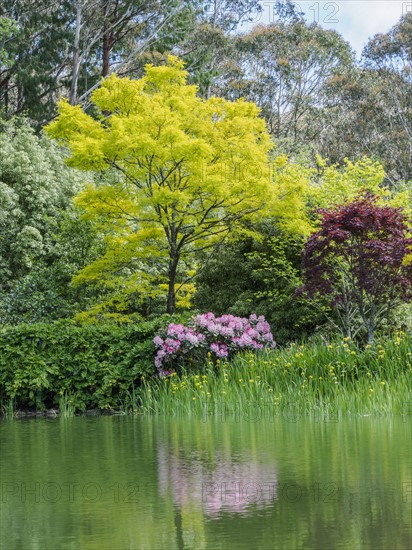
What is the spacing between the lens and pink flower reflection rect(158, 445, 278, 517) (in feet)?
14.9

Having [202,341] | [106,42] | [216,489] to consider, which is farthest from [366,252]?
[106,42]

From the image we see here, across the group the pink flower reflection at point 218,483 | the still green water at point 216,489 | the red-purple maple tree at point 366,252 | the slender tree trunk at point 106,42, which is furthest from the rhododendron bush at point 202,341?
the slender tree trunk at point 106,42

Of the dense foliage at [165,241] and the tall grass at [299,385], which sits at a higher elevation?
the dense foliage at [165,241]

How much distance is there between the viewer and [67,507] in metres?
4.61

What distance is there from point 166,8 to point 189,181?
19915 mm

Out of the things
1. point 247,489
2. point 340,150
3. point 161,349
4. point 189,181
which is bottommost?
point 247,489

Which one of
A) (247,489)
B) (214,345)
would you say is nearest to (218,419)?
(214,345)

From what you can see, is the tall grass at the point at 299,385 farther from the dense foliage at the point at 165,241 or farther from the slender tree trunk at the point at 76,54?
the slender tree trunk at the point at 76,54

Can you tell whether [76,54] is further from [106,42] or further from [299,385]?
[299,385]

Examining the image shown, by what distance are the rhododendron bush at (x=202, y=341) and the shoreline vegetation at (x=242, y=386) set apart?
0.59 ft

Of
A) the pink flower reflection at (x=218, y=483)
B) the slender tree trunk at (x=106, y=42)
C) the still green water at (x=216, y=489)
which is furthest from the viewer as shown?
the slender tree trunk at (x=106, y=42)

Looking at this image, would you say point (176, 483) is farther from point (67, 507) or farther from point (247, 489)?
point (67, 507)

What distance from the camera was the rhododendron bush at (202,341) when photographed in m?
12.3

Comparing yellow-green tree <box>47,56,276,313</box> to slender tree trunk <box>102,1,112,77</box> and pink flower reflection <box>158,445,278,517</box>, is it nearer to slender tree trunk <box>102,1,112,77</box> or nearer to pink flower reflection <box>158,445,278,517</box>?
pink flower reflection <box>158,445,278,517</box>
